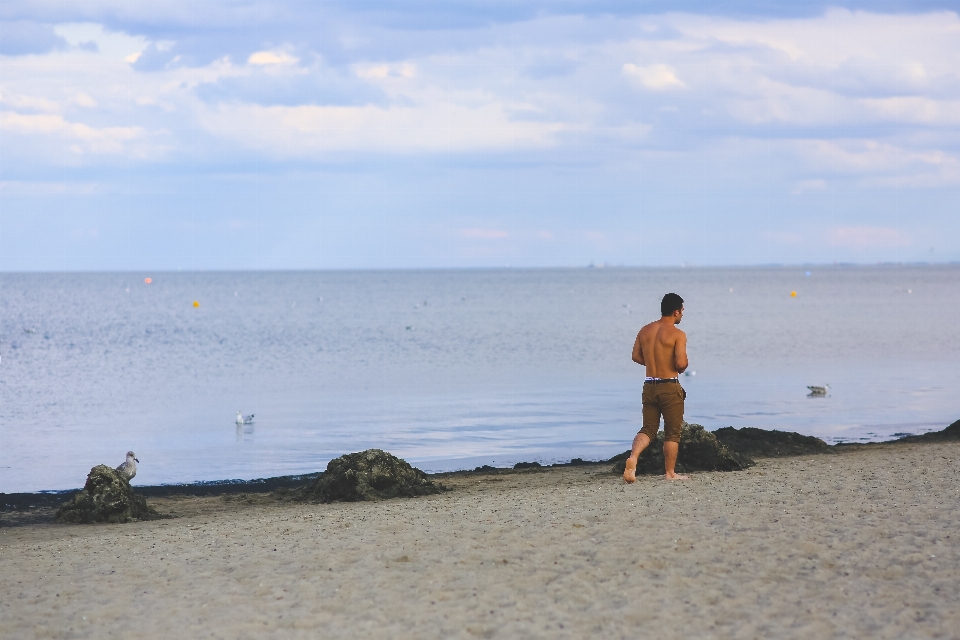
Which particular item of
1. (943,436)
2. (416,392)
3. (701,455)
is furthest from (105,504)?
(416,392)

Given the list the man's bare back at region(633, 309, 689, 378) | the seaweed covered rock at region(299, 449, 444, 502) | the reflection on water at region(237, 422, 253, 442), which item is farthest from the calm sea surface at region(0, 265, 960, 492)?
the man's bare back at region(633, 309, 689, 378)

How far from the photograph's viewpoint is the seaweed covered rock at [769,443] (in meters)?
16.2

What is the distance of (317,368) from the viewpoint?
127 ft

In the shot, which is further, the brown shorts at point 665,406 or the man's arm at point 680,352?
the brown shorts at point 665,406

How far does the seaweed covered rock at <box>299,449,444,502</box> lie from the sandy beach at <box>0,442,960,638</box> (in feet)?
6.12

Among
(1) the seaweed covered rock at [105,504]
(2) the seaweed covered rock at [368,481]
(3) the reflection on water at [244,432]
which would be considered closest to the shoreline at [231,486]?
(2) the seaweed covered rock at [368,481]

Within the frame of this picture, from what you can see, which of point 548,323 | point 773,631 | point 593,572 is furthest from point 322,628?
point 548,323

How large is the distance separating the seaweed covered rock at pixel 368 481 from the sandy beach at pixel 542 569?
1864mm

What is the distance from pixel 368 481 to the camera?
521 inches

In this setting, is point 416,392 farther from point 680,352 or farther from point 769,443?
point 680,352

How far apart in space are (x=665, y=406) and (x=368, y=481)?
4017 millimetres

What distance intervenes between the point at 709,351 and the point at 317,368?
16589 mm

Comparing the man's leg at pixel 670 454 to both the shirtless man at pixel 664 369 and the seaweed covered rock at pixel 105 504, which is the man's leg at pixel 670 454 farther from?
the seaweed covered rock at pixel 105 504

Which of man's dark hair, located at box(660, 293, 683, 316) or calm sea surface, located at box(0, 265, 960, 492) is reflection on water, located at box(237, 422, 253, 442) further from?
man's dark hair, located at box(660, 293, 683, 316)
